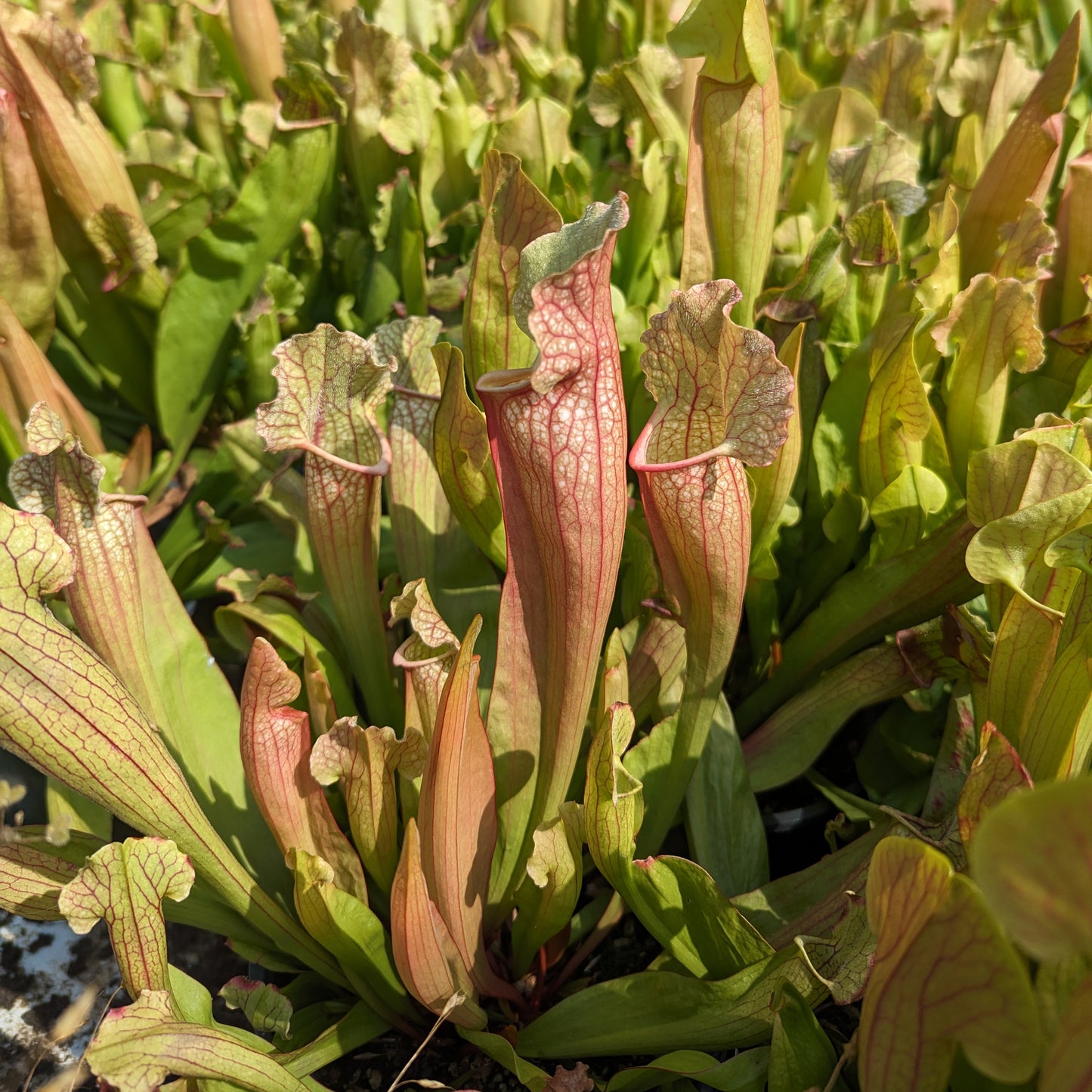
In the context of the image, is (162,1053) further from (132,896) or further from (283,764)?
(283,764)

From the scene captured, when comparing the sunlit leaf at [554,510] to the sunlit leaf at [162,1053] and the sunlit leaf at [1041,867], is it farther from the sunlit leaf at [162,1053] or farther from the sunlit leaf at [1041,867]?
the sunlit leaf at [1041,867]

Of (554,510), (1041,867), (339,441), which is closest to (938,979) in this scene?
(1041,867)

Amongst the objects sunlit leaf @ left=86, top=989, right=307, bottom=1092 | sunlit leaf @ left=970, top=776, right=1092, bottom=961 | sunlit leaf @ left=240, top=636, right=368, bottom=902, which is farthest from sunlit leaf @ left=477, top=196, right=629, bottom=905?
sunlit leaf @ left=970, top=776, right=1092, bottom=961

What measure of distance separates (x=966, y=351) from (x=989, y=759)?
557 millimetres

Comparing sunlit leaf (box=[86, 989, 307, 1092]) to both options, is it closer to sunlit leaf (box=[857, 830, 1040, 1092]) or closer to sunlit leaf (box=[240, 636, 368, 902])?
sunlit leaf (box=[240, 636, 368, 902])

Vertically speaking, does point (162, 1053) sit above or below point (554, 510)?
below

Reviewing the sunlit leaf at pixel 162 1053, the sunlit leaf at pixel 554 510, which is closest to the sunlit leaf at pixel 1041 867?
the sunlit leaf at pixel 554 510

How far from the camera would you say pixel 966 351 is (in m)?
1.05

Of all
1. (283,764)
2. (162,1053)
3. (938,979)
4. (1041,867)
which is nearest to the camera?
(1041,867)

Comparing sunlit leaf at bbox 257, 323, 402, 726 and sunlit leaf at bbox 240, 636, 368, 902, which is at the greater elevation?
sunlit leaf at bbox 257, 323, 402, 726

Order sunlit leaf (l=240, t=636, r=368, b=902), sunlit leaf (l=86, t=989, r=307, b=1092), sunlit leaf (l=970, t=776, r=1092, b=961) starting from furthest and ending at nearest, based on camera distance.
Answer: sunlit leaf (l=240, t=636, r=368, b=902) < sunlit leaf (l=86, t=989, r=307, b=1092) < sunlit leaf (l=970, t=776, r=1092, b=961)

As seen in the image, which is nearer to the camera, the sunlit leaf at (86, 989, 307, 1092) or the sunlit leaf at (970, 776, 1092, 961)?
the sunlit leaf at (970, 776, 1092, 961)

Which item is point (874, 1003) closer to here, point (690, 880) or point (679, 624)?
point (690, 880)

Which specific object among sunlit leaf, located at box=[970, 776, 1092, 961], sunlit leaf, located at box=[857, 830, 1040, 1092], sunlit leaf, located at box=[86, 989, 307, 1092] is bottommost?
sunlit leaf, located at box=[86, 989, 307, 1092]
